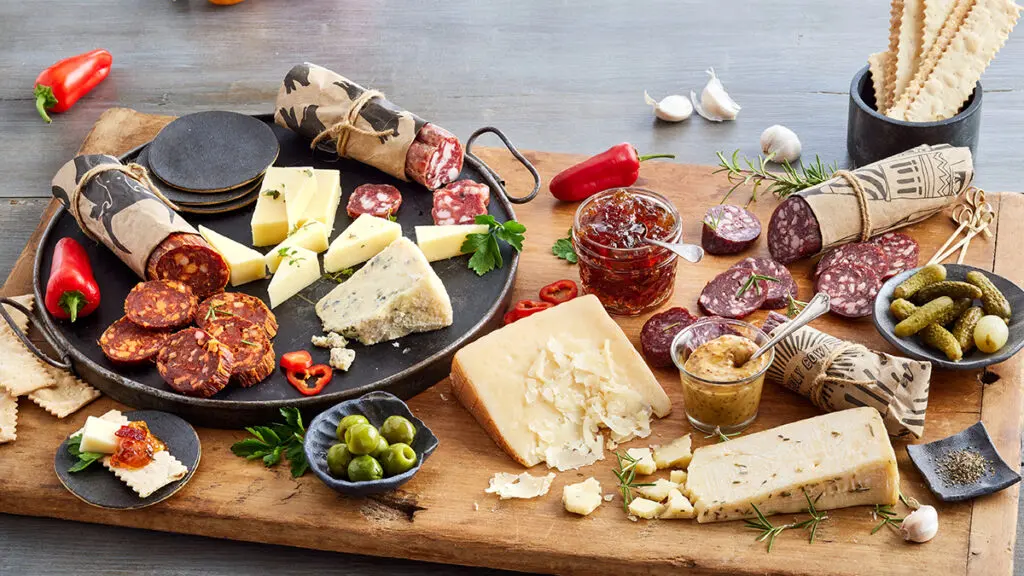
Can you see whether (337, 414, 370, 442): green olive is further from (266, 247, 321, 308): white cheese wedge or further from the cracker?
the cracker

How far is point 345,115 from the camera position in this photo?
4.66m

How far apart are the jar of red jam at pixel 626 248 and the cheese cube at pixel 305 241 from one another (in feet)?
3.21

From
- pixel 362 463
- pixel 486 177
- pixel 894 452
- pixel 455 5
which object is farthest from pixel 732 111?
pixel 362 463

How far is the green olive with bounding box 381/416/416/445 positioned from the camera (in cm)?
350

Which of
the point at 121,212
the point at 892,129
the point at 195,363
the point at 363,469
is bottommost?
the point at 363,469

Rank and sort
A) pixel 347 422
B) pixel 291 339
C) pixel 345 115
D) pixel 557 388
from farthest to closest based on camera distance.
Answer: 1. pixel 345 115
2. pixel 291 339
3. pixel 557 388
4. pixel 347 422

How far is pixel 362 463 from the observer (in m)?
3.41

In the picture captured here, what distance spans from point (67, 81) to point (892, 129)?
391cm

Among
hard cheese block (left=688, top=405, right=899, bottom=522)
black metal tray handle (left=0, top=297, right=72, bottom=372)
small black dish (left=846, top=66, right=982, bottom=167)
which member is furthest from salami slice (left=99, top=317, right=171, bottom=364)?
small black dish (left=846, top=66, right=982, bottom=167)

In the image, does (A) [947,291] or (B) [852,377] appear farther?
(A) [947,291]

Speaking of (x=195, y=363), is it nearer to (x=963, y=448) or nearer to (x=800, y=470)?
(x=800, y=470)

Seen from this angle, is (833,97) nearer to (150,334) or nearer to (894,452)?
(894,452)

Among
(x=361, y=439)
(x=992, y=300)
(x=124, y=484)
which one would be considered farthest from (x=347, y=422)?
(x=992, y=300)

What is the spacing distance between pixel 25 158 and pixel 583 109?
8.87ft
